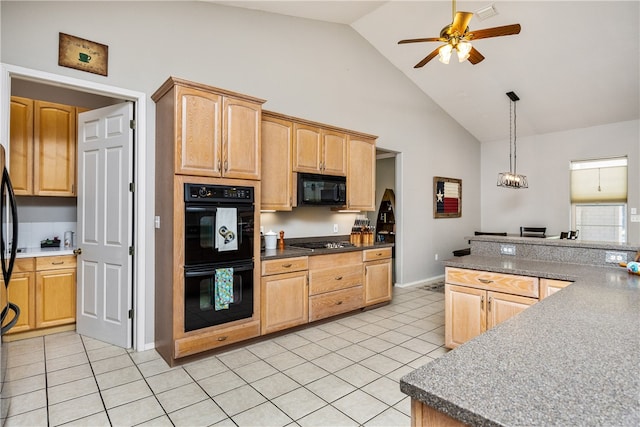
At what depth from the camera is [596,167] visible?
614cm

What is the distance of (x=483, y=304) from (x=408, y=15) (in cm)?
383

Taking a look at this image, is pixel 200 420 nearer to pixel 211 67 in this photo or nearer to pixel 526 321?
pixel 526 321

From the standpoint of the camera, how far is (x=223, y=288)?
288 cm

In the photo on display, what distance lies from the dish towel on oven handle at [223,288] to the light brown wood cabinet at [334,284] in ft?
3.13

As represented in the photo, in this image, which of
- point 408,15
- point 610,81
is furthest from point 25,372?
point 610,81

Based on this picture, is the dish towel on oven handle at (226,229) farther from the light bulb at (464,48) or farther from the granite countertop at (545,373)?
the light bulb at (464,48)

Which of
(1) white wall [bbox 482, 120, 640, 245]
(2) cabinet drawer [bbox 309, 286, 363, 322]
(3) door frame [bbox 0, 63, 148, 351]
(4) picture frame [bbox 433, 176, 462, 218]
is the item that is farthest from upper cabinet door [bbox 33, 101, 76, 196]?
(1) white wall [bbox 482, 120, 640, 245]

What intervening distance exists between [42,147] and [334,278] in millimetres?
3405

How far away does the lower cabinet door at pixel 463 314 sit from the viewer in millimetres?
2717


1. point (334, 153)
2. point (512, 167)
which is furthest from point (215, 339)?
point (512, 167)

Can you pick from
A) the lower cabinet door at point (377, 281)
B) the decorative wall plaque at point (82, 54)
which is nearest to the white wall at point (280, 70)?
the decorative wall plaque at point (82, 54)

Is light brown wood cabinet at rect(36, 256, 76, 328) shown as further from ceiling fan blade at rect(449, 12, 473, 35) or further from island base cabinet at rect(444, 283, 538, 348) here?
ceiling fan blade at rect(449, 12, 473, 35)

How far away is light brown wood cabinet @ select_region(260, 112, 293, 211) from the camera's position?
3.52m

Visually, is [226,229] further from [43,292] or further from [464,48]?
[464,48]
